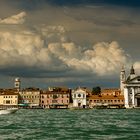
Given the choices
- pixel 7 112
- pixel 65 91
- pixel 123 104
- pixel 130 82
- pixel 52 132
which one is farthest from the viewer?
pixel 65 91

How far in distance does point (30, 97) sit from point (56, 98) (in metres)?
8.01

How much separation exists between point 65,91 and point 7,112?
68303mm

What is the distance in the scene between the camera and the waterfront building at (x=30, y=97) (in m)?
140

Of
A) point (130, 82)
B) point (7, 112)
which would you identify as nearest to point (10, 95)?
point (130, 82)

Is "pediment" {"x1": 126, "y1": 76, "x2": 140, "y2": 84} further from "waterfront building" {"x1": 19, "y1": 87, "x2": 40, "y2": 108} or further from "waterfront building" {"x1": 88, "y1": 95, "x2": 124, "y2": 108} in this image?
"waterfront building" {"x1": 19, "y1": 87, "x2": 40, "y2": 108}

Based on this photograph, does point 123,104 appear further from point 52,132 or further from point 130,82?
point 52,132

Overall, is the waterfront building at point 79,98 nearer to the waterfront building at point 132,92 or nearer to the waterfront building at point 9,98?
the waterfront building at point 132,92

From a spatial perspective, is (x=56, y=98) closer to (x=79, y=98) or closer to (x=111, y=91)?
(x=79, y=98)

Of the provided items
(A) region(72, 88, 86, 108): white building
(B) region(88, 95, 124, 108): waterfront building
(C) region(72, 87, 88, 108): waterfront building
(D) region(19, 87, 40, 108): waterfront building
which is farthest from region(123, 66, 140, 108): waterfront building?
(D) region(19, 87, 40, 108): waterfront building

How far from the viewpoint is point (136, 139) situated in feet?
85.1

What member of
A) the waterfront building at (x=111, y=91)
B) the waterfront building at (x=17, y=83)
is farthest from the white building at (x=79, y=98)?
the waterfront building at (x=17, y=83)

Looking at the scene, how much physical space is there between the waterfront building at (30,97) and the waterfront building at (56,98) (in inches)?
61.6

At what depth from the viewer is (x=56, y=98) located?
445ft

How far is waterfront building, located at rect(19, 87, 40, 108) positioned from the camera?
458 ft
